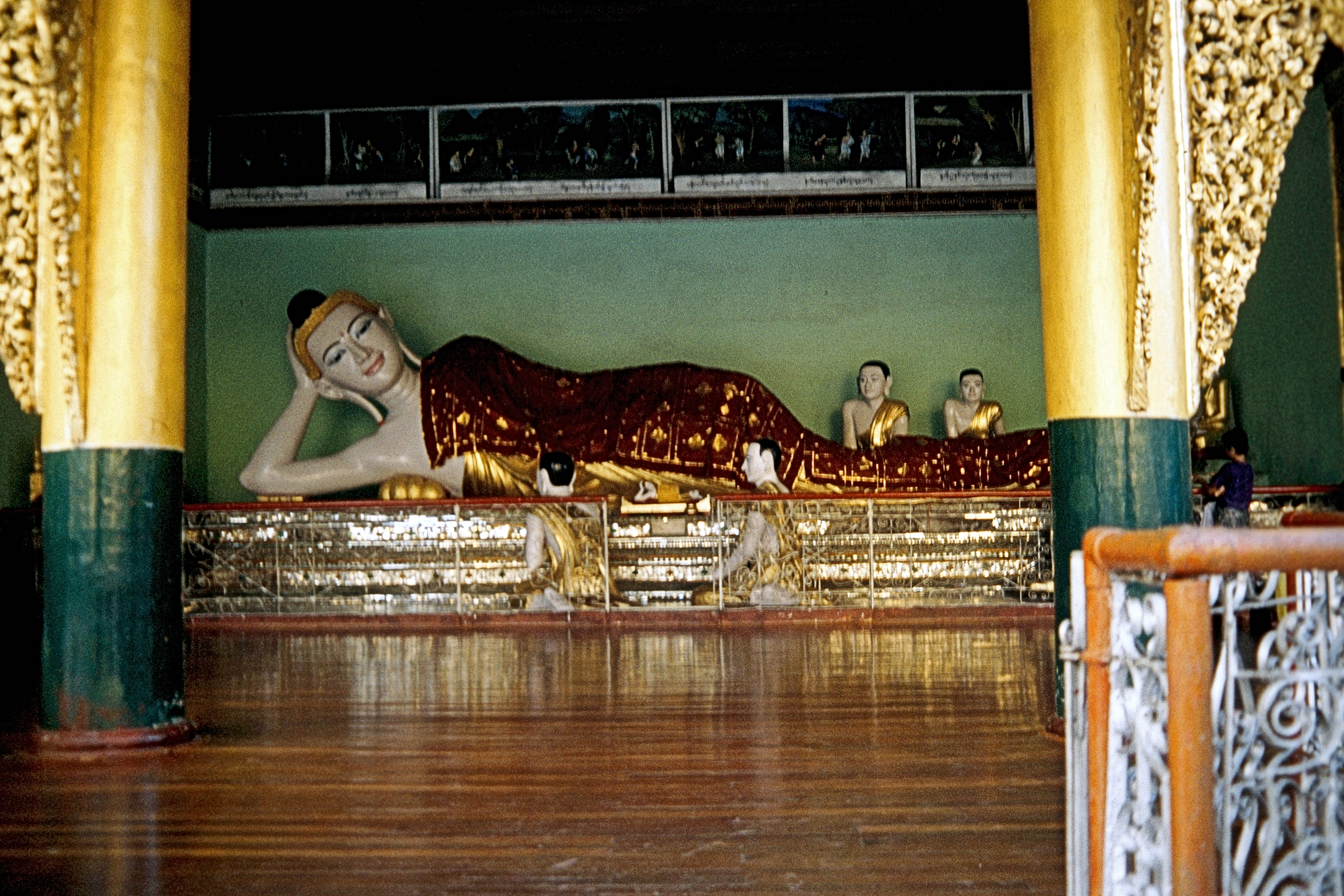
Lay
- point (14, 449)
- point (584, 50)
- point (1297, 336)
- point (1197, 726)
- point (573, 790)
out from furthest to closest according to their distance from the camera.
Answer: point (584, 50) < point (1297, 336) < point (14, 449) < point (573, 790) < point (1197, 726)

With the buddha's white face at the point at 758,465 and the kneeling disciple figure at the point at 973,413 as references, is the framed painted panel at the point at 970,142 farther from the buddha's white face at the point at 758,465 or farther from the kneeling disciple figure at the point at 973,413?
the buddha's white face at the point at 758,465

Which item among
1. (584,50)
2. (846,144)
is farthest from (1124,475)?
(846,144)

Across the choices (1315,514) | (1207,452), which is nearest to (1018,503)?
(1207,452)

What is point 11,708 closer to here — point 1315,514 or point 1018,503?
point 1315,514

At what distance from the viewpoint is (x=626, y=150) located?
927 cm

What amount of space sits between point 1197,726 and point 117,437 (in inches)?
118

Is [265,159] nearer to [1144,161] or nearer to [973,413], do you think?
[973,413]

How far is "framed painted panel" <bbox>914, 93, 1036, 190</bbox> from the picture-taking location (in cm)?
918

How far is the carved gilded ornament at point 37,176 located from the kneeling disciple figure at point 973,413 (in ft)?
20.4

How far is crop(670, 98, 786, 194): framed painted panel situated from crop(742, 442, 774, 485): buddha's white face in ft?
7.75

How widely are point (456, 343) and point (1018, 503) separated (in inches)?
142

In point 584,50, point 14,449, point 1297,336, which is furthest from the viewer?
point 584,50

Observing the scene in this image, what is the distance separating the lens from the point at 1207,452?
7977 millimetres

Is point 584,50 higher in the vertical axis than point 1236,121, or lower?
higher
